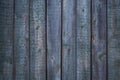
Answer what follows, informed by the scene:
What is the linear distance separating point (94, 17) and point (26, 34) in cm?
52

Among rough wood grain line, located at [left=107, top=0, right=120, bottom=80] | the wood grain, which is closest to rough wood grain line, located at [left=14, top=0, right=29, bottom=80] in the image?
the wood grain

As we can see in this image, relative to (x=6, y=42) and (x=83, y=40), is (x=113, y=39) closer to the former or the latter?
(x=83, y=40)

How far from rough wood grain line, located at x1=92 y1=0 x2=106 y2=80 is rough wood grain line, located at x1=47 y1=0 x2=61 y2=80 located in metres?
0.26

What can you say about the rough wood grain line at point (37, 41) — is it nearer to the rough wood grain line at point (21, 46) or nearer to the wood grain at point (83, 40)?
the rough wood grain line at point (21, 46)

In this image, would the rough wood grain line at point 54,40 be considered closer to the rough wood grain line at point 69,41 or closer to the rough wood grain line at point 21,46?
the rough wood grain line at point 69,41

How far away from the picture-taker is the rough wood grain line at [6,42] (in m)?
2.24

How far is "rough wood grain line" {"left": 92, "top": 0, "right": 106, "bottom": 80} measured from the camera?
220cm

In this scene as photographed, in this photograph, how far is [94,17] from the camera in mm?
2211

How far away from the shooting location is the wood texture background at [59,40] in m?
2.20

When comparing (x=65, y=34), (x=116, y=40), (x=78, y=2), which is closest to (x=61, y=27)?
(x=65, y=34)

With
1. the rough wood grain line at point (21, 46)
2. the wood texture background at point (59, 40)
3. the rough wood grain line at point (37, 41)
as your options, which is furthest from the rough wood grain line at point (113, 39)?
the rough wood grain line at point (21, 46)

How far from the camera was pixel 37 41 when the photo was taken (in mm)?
2234

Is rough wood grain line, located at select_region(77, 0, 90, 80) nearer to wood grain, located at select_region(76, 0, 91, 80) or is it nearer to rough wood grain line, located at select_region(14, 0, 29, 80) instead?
wood grain, located at select_region(76, 0, 91, 80)

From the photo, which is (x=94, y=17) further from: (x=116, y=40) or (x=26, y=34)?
(x=26, y=34)
